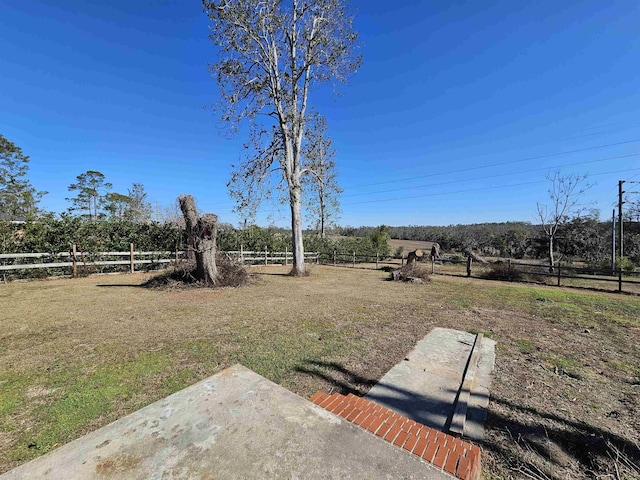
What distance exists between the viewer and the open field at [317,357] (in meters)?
2.24

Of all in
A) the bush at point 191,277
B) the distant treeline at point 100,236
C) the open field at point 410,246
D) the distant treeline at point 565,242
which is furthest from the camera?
the open field at point 410,246

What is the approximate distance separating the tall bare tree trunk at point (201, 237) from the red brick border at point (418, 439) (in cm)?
773

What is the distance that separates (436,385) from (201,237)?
7742 mm

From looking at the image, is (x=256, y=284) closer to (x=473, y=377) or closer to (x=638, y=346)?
(x=473, y=377)

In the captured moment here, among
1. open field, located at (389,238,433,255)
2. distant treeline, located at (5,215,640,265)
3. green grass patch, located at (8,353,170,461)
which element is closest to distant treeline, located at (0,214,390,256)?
distant treeline, located at (5,215,640,265)

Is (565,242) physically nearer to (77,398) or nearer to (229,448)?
(229,448)

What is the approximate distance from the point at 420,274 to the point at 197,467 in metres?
11.2

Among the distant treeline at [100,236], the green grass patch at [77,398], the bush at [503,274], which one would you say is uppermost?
the distant treeline at [100,236]

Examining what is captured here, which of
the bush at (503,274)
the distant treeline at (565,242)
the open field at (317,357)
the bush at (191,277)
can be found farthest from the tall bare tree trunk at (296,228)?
the distant treeline at (565,242)

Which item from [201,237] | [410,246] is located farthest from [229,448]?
[410,246]

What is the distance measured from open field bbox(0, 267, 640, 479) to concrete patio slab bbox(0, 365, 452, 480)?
44.6 inches

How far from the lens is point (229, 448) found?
1.38m

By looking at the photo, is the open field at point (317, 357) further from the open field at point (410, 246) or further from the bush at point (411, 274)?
the open field at point (410, 246)

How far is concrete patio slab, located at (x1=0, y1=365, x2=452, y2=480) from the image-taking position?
1.24 metres
